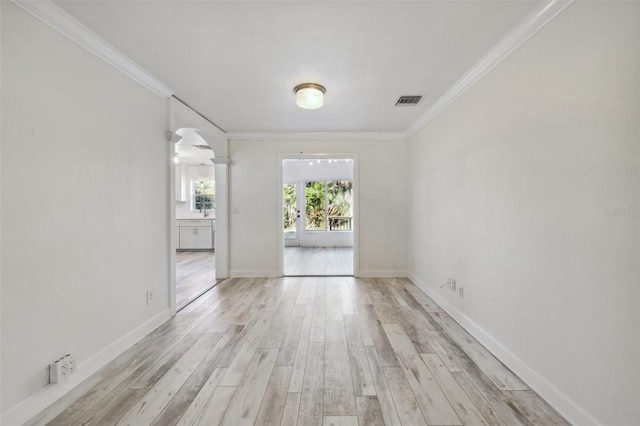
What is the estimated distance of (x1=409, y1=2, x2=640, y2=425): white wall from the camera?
48.5 inches

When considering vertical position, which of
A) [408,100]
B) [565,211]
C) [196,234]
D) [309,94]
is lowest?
[196,234]

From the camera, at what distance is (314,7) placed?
65.1 inches

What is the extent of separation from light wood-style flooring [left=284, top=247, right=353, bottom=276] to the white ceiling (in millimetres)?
2952

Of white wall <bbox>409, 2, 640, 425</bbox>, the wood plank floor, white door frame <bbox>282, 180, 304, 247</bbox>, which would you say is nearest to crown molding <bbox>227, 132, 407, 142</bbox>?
white wall <bbox>409, 2, 640, 425</bbox>

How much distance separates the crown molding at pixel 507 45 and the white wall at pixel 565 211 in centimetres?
5

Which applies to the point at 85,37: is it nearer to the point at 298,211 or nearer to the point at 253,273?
the point at 253,273

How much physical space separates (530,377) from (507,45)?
2253 mm

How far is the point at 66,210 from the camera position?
5.81 feet

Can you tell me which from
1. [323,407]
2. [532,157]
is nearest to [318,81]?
[532,157]

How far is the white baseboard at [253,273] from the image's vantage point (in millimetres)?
4574

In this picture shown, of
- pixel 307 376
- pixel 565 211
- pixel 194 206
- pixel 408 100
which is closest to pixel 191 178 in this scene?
pixel 194 206

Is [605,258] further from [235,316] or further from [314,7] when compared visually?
[235,316]

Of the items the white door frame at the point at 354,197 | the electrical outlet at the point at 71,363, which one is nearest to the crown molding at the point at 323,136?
the white door frame at the point at 354,197

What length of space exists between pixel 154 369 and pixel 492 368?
7.98ft
